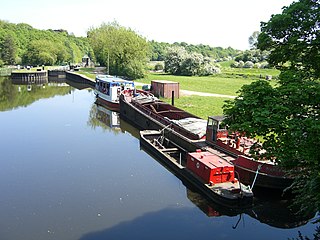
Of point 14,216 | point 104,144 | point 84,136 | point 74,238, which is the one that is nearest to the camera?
point 74,238

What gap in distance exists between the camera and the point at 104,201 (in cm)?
1480

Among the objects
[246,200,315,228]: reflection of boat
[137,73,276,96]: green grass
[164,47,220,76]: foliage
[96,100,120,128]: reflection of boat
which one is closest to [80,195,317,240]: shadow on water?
[246,200,315,228]: reflection of boat

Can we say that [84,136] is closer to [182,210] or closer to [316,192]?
[182,210]

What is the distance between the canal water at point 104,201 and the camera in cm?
1259

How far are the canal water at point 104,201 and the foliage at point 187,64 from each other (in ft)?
152

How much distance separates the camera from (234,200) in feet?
45.8

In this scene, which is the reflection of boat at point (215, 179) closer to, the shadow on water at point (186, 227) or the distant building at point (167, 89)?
the shadow on water at point (186, 227)

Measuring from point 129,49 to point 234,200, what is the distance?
170 ft

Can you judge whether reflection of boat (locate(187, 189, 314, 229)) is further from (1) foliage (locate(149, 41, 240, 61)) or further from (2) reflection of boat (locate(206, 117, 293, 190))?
(1) foliage (locate(149, 41, 240, 61))

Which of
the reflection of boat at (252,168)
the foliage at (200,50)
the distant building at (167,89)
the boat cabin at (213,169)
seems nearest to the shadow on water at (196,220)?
the reflection of boat at (252,168)

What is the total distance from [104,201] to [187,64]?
188ft

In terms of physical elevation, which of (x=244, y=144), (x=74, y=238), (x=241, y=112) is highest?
(x=241, y=112)

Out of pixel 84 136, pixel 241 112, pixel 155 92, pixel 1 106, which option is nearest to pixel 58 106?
pixel 1 106

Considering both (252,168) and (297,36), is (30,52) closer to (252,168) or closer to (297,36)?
(252,168)
